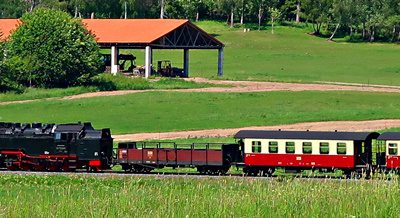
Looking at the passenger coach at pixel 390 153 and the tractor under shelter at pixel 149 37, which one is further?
the tractor under shelter at pixel 149 37

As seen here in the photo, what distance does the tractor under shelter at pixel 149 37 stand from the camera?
102688 millimetres

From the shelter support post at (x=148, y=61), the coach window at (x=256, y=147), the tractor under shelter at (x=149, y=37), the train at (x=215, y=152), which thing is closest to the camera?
the train at (x=215, y=152)

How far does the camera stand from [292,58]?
13862cm

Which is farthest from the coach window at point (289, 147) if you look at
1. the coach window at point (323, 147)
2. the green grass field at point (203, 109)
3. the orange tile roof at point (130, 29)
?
the orange tile roof at point (130, 29)

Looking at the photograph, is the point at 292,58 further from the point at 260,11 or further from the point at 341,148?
the point at 341,148

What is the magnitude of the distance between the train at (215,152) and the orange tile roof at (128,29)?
169 ft

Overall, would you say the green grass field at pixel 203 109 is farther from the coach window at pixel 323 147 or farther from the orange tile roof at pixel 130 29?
the coach window at pixel 323 147

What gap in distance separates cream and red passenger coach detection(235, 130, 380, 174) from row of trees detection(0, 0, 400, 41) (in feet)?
386

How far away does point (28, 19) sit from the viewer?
3816 inches

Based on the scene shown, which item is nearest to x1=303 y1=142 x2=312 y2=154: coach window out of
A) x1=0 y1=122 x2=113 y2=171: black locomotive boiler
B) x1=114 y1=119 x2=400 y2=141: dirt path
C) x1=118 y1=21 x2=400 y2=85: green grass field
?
x1=0 y1=122 x2=113 y2=171: black locomotive boiler

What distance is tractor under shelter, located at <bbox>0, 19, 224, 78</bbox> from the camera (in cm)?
10269

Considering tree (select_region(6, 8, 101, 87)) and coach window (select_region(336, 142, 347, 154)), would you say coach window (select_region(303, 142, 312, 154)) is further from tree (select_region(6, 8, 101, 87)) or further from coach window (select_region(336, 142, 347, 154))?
tree (select_region(6, 8, 101, 87))

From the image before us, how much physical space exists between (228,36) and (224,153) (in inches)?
4540

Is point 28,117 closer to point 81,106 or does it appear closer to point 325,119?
point 81,106
